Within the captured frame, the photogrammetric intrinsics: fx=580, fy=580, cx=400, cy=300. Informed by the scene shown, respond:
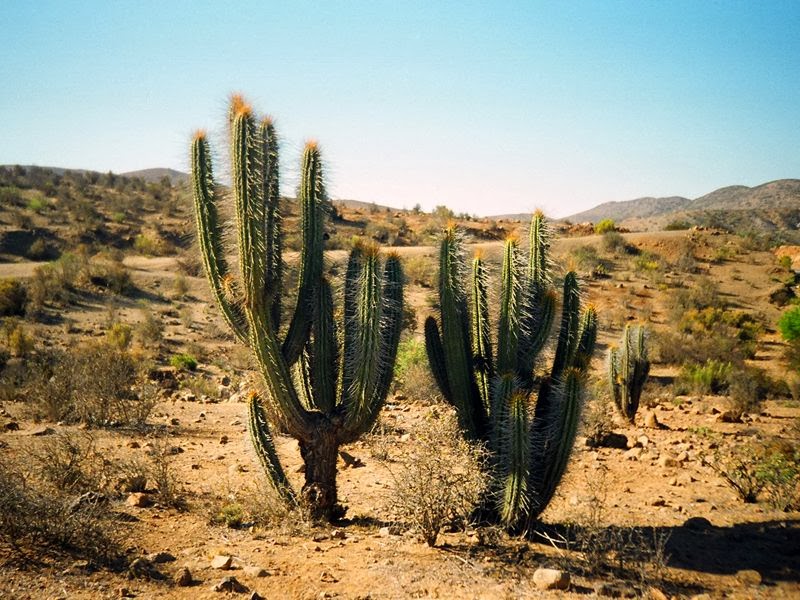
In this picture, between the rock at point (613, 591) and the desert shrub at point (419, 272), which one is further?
the desert shrub at point (419, 272)

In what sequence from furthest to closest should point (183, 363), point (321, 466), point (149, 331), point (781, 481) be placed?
point (149, 331)
point (183, 363)
point (781, 481)
point (321, 466)

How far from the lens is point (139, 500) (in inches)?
233

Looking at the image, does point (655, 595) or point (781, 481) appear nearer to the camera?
point (655, 595)

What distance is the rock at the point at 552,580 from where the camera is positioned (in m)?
4.29

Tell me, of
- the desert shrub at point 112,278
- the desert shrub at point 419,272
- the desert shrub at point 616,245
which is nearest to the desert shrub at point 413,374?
the desert shrub at point 419,272

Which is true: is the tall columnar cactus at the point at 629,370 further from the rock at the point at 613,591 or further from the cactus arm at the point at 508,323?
the rock at the point at 613,591

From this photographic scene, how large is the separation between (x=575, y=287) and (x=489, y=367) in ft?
4.19

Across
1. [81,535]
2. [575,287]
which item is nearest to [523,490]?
[575,287]

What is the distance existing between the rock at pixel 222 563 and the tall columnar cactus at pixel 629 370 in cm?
804

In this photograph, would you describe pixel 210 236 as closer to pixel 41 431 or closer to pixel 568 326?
pixel 568 326

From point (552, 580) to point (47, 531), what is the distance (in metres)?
3.86

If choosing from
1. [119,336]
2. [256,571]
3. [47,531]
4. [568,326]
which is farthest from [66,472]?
[119,336]

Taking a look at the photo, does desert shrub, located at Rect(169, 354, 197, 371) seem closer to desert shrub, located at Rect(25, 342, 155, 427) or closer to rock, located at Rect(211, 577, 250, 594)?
desert shrub, located at Rect(25, 342, 155, 427)

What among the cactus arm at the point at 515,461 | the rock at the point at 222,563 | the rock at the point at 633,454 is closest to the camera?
the rock at the point at 222,563
